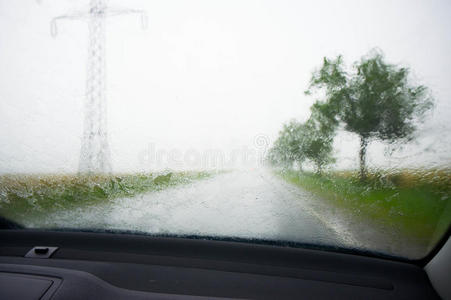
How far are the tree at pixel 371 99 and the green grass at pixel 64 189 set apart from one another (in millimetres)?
1828

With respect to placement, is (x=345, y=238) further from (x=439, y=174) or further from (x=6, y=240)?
(x=6, y=240)

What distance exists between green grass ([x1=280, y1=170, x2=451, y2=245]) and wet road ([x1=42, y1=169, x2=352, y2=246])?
39cm

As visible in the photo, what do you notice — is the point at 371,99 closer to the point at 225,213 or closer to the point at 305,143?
the point at 305,143

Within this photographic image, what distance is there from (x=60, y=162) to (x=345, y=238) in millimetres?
3290

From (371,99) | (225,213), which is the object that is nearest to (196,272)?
(225,213)

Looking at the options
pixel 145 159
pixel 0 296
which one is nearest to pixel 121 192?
pixel 145 159

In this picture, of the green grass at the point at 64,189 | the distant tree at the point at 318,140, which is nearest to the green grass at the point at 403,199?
the distant tree at the point at 318,140

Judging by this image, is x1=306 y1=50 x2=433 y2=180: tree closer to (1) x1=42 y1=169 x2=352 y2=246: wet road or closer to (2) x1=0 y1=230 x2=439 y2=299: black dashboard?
(1) x1=42 y1=169 x2=352 y2=246: wet road

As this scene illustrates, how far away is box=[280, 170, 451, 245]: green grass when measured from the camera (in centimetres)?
293

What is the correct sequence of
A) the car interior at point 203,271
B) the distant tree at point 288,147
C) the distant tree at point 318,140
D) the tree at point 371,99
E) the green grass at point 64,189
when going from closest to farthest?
the car interior at point 203,271
the tree at point 371,99
the distant tree at point 318,140
the distant tree at point 288,147
the green grass at point 64,189

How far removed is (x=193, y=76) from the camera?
3760 millimetres

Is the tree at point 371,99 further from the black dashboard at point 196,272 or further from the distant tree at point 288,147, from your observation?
the black dashboard at point 196,272

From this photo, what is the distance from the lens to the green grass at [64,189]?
3.83m

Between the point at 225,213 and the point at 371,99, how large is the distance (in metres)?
1.99
